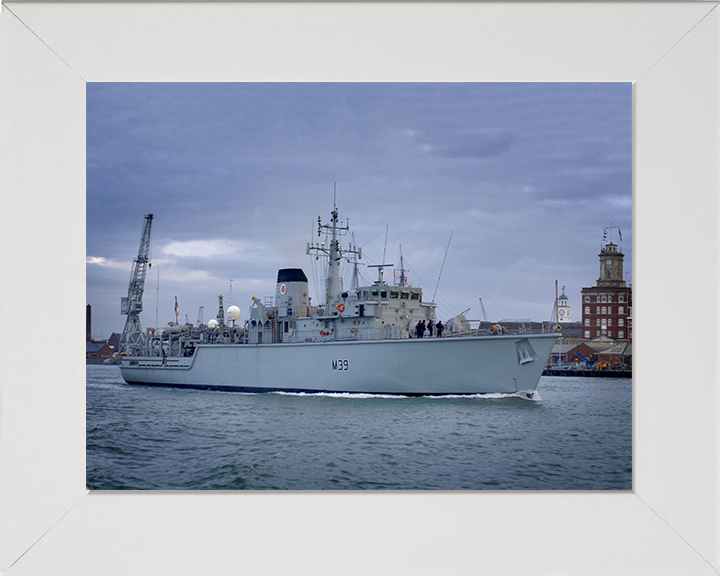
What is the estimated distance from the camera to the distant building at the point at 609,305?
34.1 meters

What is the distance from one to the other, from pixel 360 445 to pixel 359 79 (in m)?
5.95

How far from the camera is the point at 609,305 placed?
3438 cm

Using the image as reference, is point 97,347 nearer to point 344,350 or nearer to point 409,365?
point 344,350

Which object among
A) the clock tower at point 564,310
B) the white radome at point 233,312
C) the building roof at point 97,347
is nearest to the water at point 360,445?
the white radome at point 233,312

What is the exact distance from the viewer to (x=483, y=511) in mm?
4203

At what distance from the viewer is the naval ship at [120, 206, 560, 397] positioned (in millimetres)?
14125

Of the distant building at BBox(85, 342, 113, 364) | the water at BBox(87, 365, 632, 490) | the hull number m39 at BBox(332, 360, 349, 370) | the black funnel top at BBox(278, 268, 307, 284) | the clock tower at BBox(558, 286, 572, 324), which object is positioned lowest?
the distant building at BBox(85, 342, 113, 364)

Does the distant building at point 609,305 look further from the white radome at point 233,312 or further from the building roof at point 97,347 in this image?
the building roof at point 97,347

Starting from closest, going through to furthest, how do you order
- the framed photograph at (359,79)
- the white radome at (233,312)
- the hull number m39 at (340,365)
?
the framed photograph at (359,79)
the hull number m39 at (340,365)
the white radome at (233,312)

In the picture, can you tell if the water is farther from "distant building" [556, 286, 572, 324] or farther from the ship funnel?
"distant building" [556, 286, 572, 324]

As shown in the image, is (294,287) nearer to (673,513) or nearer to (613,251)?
(673,513)

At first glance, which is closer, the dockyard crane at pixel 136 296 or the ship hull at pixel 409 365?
the ship hull at pixel 409 365

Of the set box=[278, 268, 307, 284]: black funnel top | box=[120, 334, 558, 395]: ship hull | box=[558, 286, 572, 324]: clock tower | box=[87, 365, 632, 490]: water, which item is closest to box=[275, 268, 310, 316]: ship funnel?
box=[278, 268, 307, 284]: black funnel top
